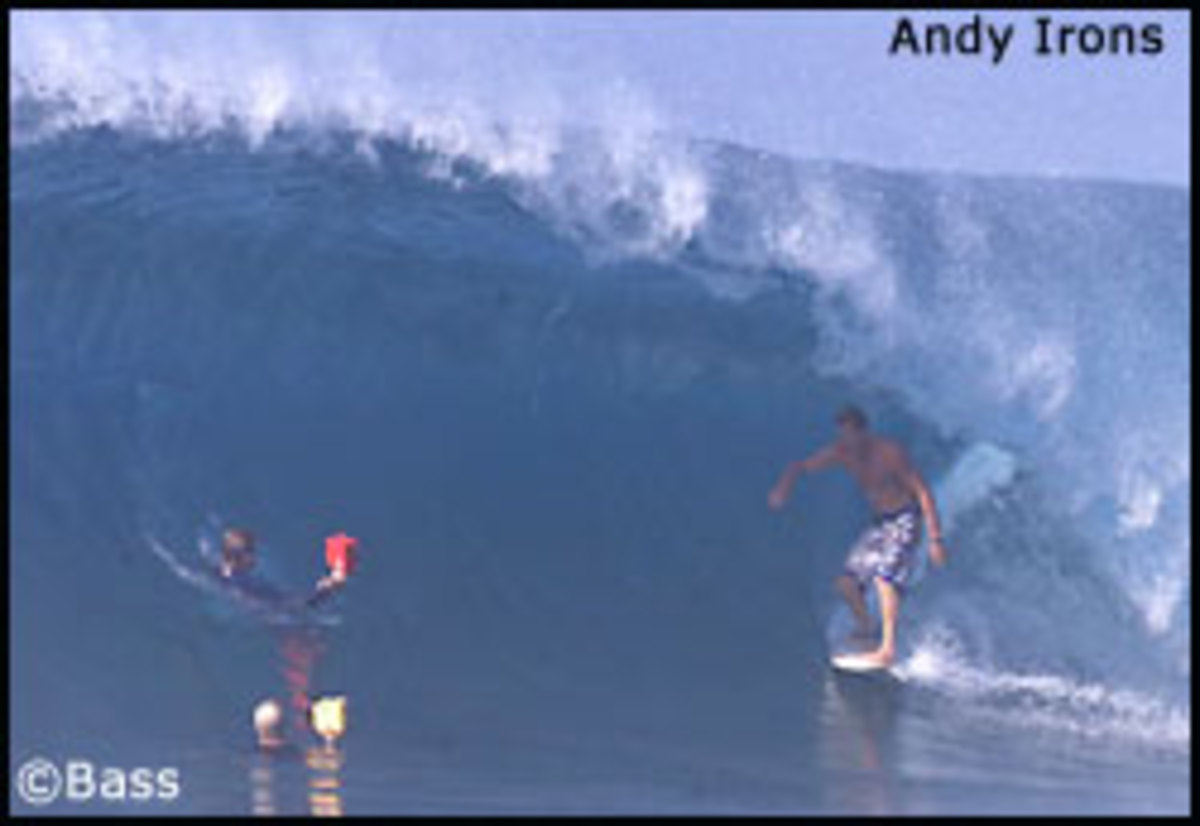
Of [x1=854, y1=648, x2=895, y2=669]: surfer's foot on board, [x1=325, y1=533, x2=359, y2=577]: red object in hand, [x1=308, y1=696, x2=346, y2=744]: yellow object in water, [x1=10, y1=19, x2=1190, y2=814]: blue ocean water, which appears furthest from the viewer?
[x1=325, y1=533, x2=359, y2=577]: red object in hand

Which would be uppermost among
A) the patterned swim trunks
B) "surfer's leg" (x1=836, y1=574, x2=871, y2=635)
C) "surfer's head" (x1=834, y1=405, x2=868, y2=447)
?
"surfer's head" (x1=834, y1=405, x2=868, y2=447)

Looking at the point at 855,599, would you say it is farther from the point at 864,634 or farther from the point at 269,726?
the point at 269,726

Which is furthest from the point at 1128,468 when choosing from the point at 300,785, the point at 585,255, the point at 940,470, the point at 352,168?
the point at 300,785

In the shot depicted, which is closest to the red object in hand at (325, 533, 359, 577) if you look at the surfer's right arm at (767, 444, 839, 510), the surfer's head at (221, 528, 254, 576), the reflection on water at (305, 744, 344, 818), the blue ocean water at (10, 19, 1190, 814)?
the blue ocean water at (10, 19, 1190, 814)

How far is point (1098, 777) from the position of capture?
27.2 feet

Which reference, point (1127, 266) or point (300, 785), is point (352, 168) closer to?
point (1127, 266)

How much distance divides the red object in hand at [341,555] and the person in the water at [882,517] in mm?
1743

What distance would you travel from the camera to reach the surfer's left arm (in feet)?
29.6

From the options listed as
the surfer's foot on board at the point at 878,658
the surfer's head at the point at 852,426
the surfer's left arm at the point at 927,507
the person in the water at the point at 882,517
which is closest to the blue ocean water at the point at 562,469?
the surfer's foot on board at the point at 878,658

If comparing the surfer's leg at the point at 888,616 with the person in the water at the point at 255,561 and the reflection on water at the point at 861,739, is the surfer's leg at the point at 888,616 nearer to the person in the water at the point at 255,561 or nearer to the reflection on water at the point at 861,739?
the reflection on water at the point at 861,739

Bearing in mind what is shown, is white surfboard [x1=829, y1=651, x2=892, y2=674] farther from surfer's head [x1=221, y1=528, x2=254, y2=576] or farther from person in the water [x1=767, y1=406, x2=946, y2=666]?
surfer's head [x1=221, y1=528, x2=254, y2=576]

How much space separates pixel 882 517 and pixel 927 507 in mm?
274

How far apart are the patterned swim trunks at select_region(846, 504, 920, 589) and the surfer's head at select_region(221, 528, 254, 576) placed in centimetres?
243

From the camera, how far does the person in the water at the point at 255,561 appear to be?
365 inches
